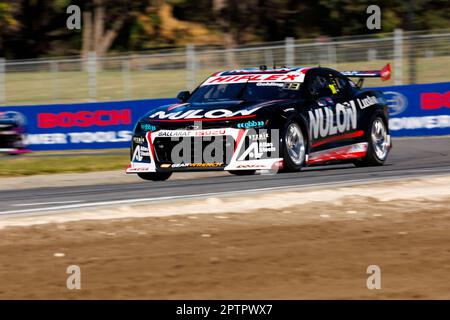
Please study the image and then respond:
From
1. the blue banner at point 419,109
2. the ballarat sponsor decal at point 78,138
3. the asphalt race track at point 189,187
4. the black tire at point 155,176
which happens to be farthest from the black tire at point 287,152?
the ballarat sponsor decal at point 78,138

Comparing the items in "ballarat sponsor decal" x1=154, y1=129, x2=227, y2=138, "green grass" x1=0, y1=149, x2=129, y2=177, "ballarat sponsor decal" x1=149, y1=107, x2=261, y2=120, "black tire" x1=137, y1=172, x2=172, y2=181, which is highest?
"ballarat sponsor decal" x1=149, y1=107, x2=261, y2=120

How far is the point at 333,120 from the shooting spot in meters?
13.2

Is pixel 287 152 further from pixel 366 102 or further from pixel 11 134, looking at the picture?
pixel 11 134

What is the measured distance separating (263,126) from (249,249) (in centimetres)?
397

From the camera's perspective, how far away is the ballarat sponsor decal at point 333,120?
500 inches

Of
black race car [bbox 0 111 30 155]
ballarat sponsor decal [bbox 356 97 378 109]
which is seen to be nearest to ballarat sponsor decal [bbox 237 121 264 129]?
ballarat sponsor decal [bbox 356 97 378 109]

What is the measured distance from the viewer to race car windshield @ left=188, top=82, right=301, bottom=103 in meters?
12.7

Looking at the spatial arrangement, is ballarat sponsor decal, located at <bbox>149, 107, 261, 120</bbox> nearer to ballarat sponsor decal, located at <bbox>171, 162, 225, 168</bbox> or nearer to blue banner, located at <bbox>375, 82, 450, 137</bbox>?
ballarat sponsor decal, located at <bbox>171, 162, 225, 168</bbox>

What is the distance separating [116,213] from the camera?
1001cm

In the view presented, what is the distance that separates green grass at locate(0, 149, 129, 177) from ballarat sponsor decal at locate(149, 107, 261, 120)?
15.2 ft

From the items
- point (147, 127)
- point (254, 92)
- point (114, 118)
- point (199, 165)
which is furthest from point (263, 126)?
point (114, 118)

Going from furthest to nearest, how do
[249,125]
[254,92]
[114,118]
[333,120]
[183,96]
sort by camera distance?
[114,118], [183,96], [333,120], [254,92], [249,125]

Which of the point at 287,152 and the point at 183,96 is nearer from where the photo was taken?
the point at 287,152
